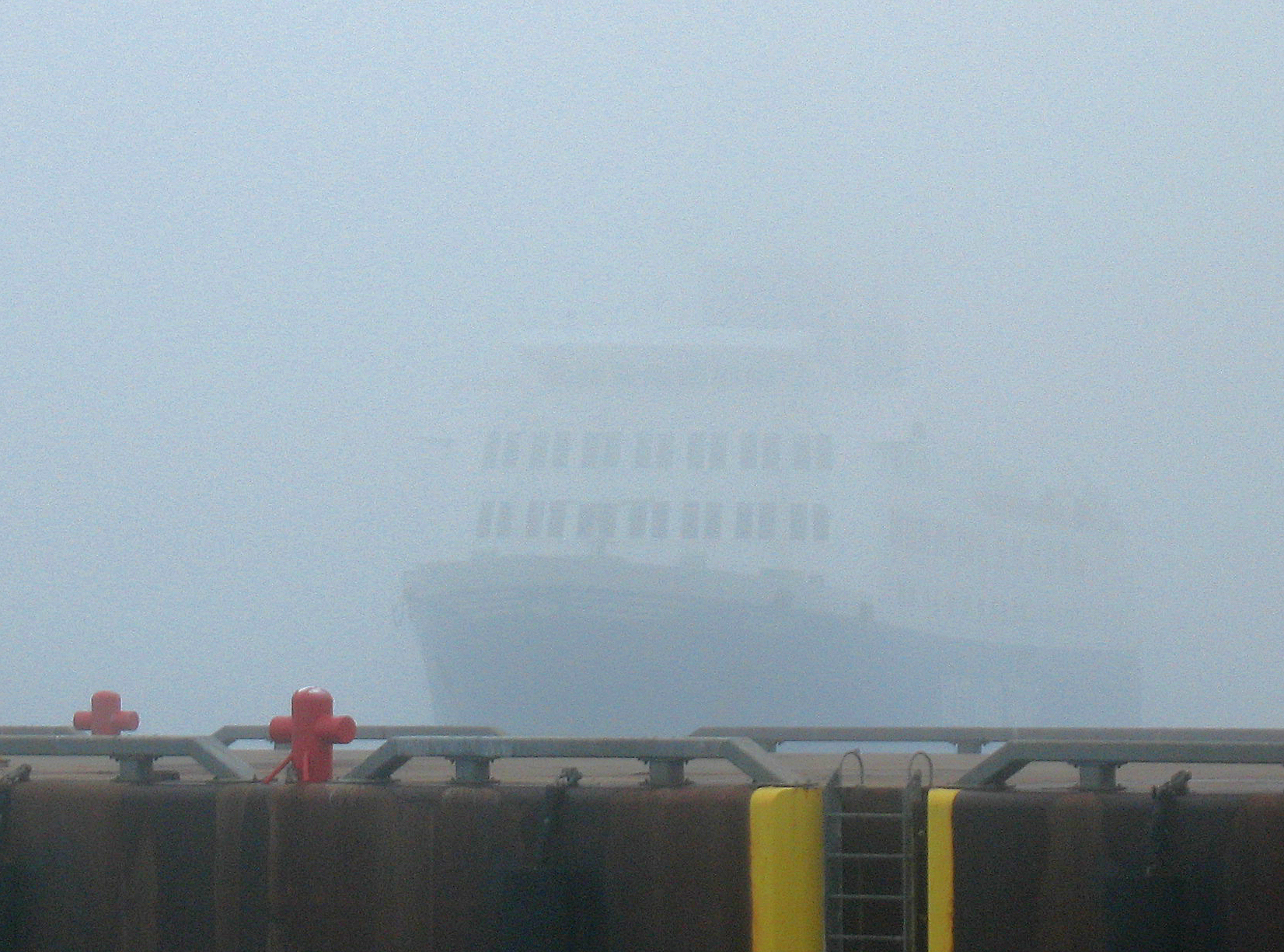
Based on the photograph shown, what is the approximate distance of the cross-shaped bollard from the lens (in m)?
11.5

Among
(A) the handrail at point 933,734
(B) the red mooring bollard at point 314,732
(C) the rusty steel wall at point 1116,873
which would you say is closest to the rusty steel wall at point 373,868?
(B) the red mooring bollard at point 314,732

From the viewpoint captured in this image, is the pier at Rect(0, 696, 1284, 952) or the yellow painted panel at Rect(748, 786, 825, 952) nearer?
the pier at Rect(0, 696, 1284, 952)

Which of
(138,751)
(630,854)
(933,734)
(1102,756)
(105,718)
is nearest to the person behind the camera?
(1102,756)

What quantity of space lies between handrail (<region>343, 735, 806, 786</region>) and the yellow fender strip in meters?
0.47

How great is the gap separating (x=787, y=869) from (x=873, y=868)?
35cm

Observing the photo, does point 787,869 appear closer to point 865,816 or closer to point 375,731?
point 865,816

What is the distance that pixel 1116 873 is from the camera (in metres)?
4.95

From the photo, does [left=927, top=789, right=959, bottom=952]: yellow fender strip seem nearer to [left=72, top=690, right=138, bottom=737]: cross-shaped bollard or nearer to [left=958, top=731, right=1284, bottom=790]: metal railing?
[left=958, top=731, right=1284, bottom=790]: metal railing

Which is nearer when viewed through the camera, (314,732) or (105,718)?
(314,732)

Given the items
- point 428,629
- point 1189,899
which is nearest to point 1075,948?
point 1189,899

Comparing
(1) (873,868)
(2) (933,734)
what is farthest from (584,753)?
(2) (933,734)

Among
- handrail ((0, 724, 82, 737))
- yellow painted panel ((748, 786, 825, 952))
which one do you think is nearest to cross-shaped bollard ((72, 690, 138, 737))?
handrail ((0, 724, 82, 737))

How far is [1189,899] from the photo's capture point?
4883 millimetres

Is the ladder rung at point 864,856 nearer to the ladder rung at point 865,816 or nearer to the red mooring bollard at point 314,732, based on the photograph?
the ladder rung at point 865,816
